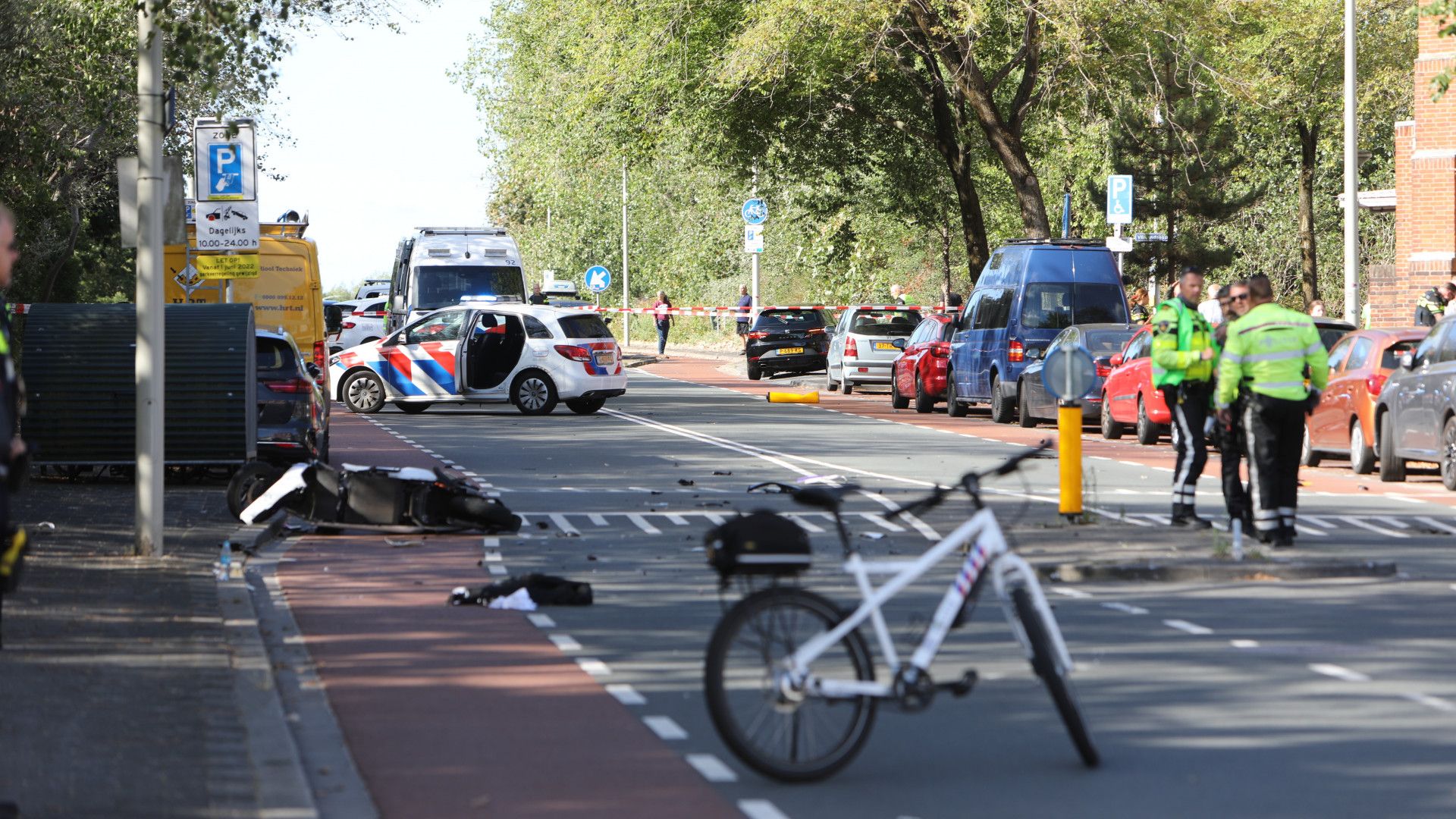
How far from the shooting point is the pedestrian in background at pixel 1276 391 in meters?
14.0

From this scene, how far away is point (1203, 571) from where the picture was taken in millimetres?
12852

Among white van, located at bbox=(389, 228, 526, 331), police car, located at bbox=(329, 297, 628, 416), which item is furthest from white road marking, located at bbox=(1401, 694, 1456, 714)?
white van, located at bbox=(389, 228, 526, 331)

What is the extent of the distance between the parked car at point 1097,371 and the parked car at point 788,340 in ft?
51.5

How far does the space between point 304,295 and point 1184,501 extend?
1829cm

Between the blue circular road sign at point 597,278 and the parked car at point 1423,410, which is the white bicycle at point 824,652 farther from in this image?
the blue circular road sign at point 597,278

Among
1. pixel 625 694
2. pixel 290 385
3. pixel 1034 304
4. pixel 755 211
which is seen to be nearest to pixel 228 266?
pixel 290 385

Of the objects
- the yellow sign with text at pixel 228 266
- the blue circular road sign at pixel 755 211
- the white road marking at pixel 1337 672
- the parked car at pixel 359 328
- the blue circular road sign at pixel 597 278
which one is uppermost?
the blue circular road sign at pixel 755 211

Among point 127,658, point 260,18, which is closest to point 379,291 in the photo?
point 260,18

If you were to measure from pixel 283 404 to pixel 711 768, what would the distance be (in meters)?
13.6

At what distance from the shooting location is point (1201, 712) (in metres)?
8.34

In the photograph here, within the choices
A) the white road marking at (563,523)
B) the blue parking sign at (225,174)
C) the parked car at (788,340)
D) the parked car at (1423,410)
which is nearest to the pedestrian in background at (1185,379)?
the parked car at (1423,410)

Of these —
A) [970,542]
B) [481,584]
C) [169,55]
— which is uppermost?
[169,55]

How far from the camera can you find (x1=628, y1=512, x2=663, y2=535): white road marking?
1557 centimetres

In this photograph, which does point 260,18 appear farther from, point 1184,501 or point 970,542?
point 970,542
